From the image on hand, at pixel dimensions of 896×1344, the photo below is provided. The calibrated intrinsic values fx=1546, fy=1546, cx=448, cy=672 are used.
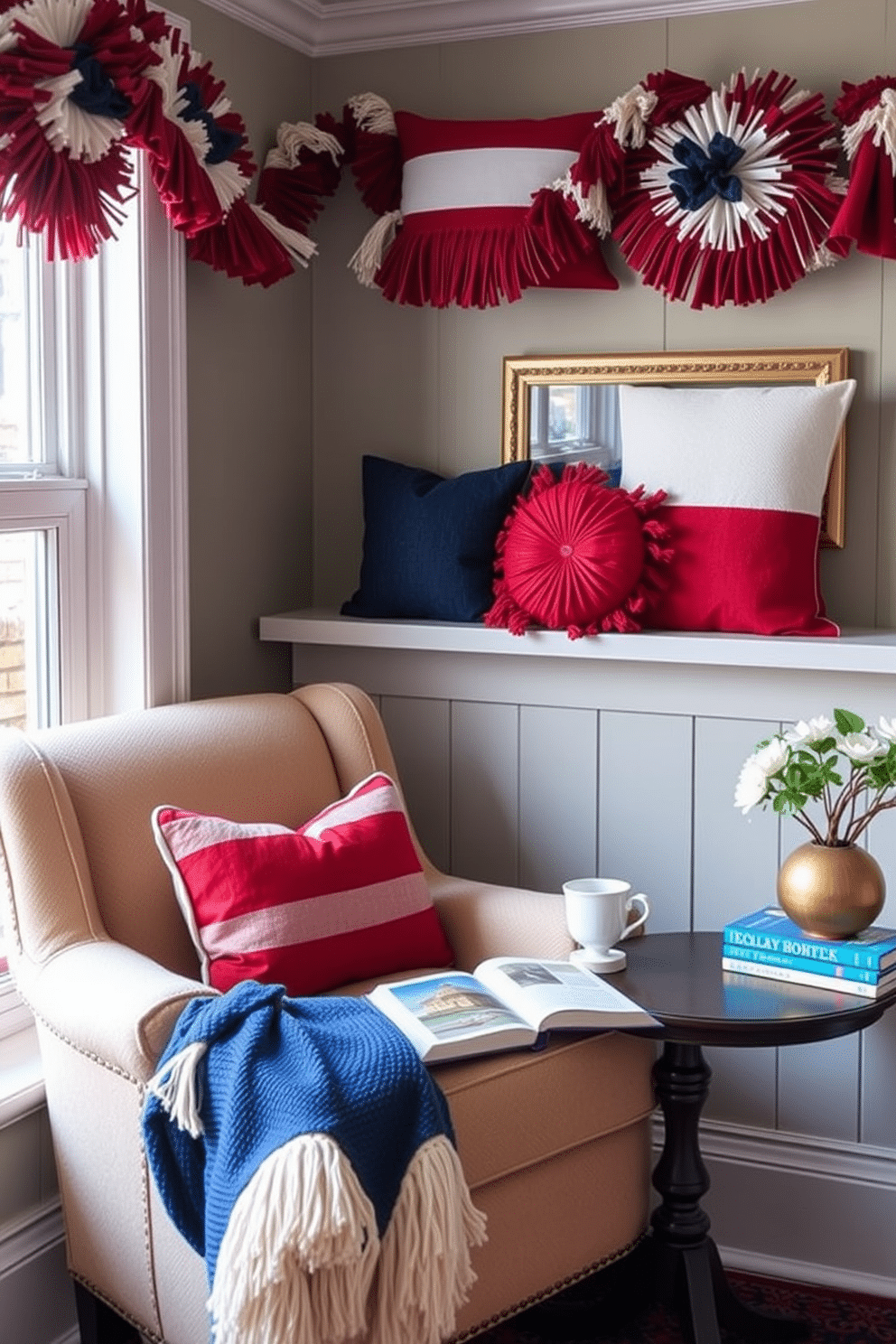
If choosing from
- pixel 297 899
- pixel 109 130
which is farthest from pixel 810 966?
pixel 109 130

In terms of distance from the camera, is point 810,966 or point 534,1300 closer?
point 534,1300

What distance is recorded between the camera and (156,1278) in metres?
1.99

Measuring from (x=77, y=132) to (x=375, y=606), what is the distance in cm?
103

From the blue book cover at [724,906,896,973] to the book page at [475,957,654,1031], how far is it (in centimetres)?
23

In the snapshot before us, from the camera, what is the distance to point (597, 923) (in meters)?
2.24

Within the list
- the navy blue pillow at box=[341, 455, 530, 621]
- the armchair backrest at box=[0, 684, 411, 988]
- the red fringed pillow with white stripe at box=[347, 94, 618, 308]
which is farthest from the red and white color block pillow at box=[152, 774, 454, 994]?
the red fringed pillow with white stripe at box=[347, 94, 618, 308]

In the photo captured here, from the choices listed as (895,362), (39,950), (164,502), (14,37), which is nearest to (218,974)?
(39,950)

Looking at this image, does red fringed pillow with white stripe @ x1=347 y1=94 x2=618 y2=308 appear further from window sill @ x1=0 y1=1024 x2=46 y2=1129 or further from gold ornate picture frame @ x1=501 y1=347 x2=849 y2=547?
window sill @ x1=0 y1=1024 x2=46 y2=1129

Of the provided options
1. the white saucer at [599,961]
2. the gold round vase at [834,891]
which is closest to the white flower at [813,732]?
the gold round vase at [834,891]

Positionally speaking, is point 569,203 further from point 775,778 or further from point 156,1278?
point 156,1278

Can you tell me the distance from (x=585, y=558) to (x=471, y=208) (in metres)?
0.68

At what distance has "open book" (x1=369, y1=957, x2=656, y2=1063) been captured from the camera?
1.97 m

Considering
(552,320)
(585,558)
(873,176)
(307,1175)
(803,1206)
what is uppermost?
(873,176)

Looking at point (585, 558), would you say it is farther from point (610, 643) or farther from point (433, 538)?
point (433, 538)
